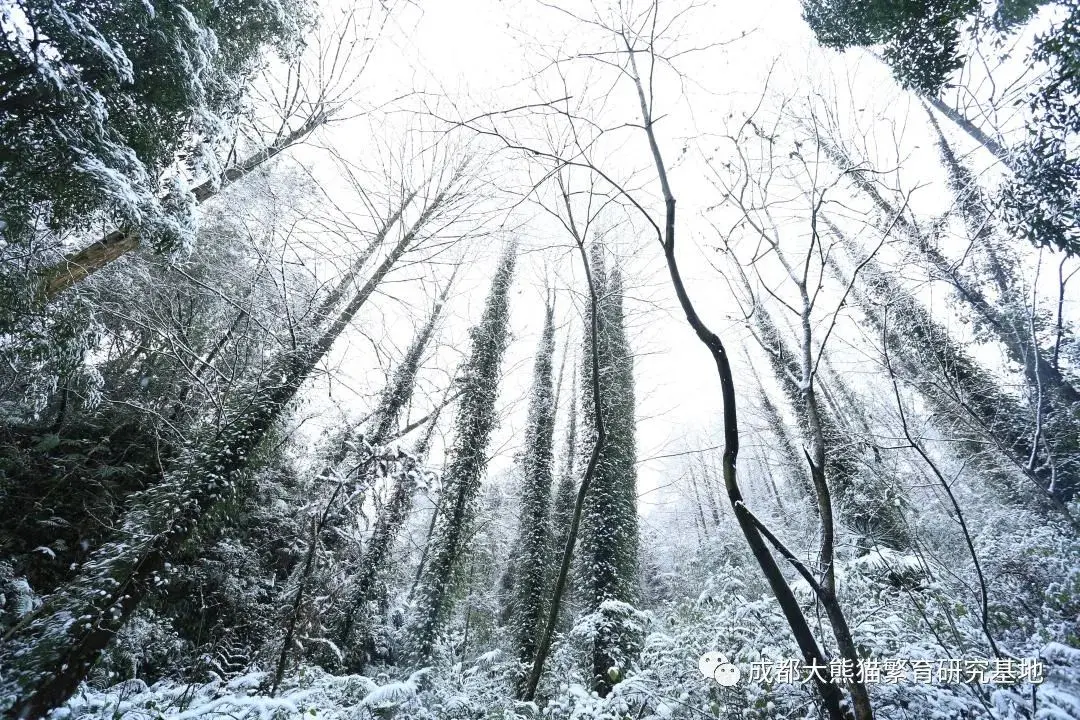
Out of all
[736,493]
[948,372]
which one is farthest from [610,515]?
[736,493]

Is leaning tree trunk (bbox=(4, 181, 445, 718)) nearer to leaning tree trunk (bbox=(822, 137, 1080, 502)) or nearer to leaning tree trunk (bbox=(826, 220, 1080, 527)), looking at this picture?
leaning tree trunk (bbox=(822, 137, 1080, 502))

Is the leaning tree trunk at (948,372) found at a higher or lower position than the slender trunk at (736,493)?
higher

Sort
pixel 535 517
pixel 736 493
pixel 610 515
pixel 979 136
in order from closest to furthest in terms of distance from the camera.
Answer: pixel 736 493 < pixel 979 136 < pixel 610 515 < pixel 535 517

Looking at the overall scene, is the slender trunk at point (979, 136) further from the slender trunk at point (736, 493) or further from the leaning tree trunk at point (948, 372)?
the slender trunk at point (736, 493)

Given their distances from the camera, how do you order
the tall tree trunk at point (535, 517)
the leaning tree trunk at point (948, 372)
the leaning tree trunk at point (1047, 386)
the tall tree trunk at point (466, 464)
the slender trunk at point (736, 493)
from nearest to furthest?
1. the slender trunk at point (736, 493)
2. the leaning tree trunk at point (1047, 386)
3. the leaning tree trunk at point (948, 372)
4. the tall tree trunk at point (466, 464)
5. the tall tree trunk at point (535, 517)

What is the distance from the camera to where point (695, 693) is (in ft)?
11.0

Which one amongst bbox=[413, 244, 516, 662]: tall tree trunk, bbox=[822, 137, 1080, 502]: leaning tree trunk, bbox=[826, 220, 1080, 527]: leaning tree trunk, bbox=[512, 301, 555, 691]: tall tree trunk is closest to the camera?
bbox=[822, 137, 1080, 502]: leaning tree trunk

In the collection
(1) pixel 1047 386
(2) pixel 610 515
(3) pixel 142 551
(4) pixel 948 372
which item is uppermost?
(4) pixel 948 372

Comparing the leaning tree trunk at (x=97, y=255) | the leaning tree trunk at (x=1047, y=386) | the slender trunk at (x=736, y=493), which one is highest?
the leaning tree trunk at (x=1047, y=386)

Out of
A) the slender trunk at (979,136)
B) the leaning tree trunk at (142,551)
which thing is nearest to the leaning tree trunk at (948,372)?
the slender trunk at (979,136)

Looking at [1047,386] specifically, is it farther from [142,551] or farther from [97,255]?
[97,255]

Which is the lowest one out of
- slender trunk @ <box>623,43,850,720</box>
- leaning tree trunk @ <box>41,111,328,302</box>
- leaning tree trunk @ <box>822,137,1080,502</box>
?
slender trunk @ <box>623,43,850,720</box>

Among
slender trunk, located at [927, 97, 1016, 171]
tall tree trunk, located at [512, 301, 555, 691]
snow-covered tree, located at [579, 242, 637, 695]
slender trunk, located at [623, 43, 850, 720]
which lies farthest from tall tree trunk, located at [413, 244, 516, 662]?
slender trunk, located at [927, 97, 1016, 171]

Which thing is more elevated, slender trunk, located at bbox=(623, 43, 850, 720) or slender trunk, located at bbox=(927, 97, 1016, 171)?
slender trunk, located at bbox=(927, 97, 1016, 171)
